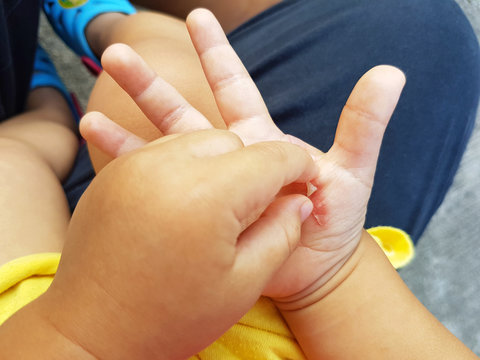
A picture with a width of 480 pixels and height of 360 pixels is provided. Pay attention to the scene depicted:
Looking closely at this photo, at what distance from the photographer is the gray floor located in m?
0.56

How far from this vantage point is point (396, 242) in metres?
0.44

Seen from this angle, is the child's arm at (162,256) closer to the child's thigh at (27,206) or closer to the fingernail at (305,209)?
the fingernail at (305,209)

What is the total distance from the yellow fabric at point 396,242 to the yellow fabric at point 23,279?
1.05 ft

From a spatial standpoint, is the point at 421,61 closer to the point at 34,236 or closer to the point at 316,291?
the point at 316,291

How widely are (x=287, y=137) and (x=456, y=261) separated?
1.22 ft

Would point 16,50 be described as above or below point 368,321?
above

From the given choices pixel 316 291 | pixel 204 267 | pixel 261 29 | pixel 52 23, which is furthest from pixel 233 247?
pixel 52 23

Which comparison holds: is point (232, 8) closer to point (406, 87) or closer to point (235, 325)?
point (406, 87)

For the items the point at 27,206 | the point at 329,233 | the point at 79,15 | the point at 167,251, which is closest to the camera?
the point at 167,251

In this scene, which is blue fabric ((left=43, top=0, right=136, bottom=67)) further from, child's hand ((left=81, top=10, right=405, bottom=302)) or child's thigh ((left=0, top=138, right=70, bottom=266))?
child's hand ((left=81, top=10, right=405, bottom=302))

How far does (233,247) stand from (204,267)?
2cm

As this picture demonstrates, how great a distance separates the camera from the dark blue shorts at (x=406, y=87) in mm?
457

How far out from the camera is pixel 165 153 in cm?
24

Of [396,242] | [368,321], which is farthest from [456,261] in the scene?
[368,321]
